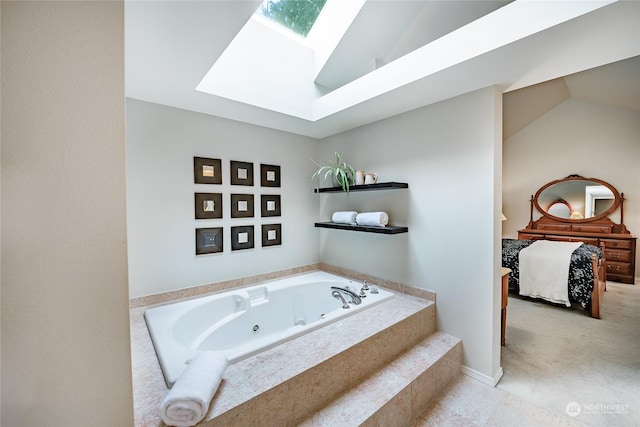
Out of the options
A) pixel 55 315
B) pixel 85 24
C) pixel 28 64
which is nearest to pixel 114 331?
pixel 55 315

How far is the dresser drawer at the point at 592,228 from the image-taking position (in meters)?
4.62

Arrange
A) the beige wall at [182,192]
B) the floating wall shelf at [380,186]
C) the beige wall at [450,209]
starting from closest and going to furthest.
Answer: the beige wall at [450,209]
the beige wall at [182,192]
the floating wall shelf at [380,186]

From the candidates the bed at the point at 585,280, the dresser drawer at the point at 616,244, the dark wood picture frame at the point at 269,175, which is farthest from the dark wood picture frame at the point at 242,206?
the dresser drawer at the point at 616,244

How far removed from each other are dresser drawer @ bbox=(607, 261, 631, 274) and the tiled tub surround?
4564 millimetres

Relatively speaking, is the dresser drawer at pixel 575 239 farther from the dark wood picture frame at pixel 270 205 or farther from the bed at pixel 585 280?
the dark wood picture frame at pixel 270 205

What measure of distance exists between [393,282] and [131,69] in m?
2.64

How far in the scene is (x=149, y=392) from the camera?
4.04ft

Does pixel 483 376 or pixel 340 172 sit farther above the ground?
pixel 340 172

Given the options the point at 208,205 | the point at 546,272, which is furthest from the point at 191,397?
the point at 546,272

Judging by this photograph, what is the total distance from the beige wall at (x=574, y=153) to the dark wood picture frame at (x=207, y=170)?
19.7 ft

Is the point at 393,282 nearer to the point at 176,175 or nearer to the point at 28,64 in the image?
the point at 176,175

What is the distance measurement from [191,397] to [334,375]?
773 mm

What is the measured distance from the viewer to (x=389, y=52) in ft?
8.23

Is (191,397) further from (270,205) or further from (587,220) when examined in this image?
(587,220)
